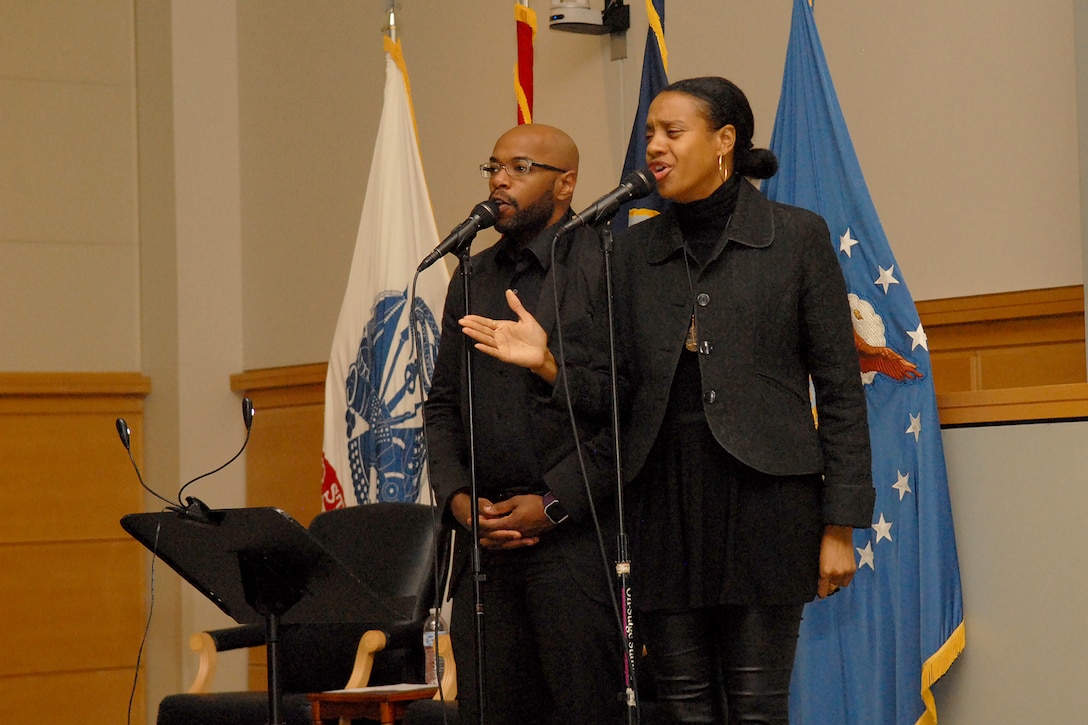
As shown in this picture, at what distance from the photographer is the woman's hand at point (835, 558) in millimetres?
2301

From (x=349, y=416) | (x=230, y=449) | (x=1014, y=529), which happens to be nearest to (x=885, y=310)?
(x=1014, y=529)

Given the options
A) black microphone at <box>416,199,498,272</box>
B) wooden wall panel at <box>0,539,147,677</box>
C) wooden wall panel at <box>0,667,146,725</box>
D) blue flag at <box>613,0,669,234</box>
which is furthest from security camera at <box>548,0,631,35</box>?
wooden wall panel at <box>0,667,146,725</box>

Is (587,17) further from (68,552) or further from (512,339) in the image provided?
(68,552)

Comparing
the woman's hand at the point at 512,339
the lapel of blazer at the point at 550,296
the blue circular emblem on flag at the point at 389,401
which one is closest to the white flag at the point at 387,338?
the blue circular emblem on flag at the point at 389,401

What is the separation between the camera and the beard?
285cm

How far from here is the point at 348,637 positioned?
4.16 metres

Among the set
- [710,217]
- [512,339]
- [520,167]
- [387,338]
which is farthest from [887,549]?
[387,338]

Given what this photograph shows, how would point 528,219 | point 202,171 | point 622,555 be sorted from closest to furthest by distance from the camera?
point 622,555, point 528,219, point 202,171

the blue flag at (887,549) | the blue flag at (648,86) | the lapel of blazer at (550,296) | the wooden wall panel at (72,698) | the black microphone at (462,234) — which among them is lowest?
the wooden wall panel at (72,698)

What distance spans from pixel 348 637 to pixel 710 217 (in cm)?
222

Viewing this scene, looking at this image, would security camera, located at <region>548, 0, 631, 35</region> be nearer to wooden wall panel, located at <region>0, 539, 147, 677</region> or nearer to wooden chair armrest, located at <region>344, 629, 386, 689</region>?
wooden chair armrest, located at <region>344, 629, 386, 689</region>

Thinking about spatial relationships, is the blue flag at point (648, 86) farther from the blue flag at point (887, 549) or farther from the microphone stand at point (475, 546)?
the microphone stand at point (475, 546)

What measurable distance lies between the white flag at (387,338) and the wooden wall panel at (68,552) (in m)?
1.90

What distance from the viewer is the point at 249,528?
263cm
